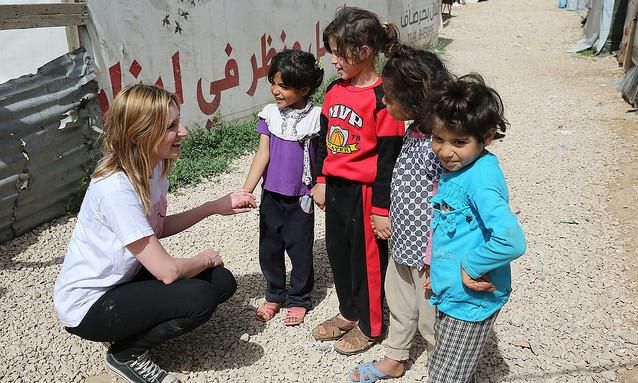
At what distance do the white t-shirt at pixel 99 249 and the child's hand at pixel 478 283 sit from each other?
1287 millimetres

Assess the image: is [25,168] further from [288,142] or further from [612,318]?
[612,318]

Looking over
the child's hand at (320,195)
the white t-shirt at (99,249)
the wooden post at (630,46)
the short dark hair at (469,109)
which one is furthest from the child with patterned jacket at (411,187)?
the wooden post at (630,46)

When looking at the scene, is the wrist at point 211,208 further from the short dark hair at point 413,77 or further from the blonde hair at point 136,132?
the short dark hair at point 413,77

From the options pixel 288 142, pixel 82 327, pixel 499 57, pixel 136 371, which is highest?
pixel 288 142

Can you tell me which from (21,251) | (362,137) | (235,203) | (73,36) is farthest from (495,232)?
(73,36)

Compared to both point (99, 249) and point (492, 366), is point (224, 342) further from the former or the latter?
point (492, 366)

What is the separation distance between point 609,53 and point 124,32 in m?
9.90

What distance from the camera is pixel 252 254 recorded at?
400cm

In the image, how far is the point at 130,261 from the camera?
8.29 ft

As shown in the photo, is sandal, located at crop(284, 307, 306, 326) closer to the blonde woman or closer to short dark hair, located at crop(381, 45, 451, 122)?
the blonde woman

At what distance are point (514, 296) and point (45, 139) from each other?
3410 millimetres

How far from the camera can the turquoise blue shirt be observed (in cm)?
185

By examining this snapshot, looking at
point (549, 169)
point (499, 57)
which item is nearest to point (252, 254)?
point (549, 169)

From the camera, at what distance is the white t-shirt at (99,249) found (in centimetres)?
239
